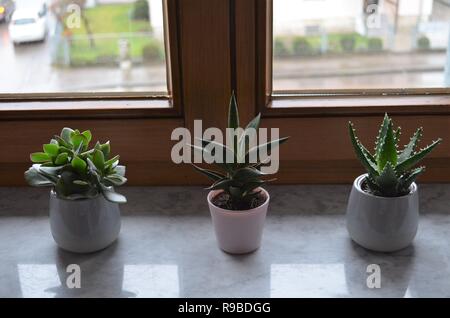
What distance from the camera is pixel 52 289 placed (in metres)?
0.72

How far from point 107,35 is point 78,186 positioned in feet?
0.94

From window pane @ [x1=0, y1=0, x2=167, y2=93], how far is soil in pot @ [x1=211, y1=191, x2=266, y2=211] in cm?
24

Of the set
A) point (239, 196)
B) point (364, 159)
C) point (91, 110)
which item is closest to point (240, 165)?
point (239, 196)

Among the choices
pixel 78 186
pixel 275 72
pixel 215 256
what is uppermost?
pixel 275 72

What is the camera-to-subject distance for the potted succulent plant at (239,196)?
29.2 inches

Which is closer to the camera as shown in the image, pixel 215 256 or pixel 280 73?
pixel 215 256

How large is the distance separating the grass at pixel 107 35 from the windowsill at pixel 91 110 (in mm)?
73

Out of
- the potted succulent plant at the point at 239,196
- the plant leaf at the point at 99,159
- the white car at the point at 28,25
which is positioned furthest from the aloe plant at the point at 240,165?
the white car at the point at 28,25

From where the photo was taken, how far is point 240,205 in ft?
2.53

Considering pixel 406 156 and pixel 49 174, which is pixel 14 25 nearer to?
pixel 49 174

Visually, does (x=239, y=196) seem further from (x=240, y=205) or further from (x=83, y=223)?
(x=83, y=223)

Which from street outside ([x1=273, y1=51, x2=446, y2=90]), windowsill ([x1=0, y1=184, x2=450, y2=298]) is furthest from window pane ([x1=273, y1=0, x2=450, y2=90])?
windowsill ([x1=0, y1=184, x2=450, y2=298])
